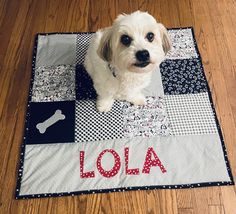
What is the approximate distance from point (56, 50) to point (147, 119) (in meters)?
0.69

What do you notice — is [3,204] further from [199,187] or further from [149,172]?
[199,187]

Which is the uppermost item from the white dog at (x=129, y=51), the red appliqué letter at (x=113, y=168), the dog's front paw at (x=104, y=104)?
the white dog at (x=129, y=51)

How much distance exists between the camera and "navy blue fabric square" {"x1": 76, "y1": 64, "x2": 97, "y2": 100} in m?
1.70

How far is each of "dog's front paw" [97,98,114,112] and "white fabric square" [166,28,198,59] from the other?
465 millimetres

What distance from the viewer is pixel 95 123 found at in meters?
1.62

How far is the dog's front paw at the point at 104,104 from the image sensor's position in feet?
5.31

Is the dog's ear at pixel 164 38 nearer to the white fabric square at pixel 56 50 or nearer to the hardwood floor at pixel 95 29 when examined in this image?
the hardwood floor at pixel 95 29

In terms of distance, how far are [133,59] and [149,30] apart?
0.13m

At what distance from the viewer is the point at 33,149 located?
5.08 feet

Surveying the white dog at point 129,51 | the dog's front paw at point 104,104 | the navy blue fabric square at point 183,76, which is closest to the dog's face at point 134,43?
the white dog at point 129,51

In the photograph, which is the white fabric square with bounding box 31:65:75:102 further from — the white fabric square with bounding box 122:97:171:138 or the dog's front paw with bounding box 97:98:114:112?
the white fabric square with bounding box 122:97:171:138

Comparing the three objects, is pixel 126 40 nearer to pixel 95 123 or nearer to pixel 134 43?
pixel 134 43

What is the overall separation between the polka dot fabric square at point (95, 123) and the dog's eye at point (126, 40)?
1.64ft

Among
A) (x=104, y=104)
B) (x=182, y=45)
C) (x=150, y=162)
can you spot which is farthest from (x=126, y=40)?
(x=182, y=45)
